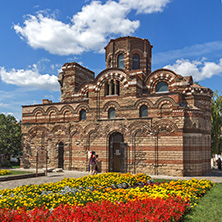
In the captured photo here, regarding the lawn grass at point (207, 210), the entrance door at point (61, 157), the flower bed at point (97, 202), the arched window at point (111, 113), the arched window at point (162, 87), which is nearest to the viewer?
the flower bed at point (97, 202)

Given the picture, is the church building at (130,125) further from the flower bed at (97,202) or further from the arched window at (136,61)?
the flower bed at (97,202)

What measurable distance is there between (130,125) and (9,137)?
13738 millimetres

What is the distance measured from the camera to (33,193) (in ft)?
28.9


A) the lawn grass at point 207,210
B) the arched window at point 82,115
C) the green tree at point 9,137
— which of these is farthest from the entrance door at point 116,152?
the green tree at point 9,137

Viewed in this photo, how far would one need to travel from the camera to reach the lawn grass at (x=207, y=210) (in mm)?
7004

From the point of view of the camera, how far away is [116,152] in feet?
60.8

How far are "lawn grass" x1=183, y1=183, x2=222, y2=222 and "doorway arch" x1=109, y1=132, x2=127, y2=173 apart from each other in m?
8.72

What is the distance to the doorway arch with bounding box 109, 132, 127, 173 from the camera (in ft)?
60.1

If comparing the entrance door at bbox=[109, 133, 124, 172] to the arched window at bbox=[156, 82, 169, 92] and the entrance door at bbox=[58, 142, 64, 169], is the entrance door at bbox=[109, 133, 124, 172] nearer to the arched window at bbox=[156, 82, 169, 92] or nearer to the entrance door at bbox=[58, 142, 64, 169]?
the entrance door at bbox=[58, 142, 64, 169]

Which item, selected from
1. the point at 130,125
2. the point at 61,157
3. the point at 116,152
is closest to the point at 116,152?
the point at 116,152

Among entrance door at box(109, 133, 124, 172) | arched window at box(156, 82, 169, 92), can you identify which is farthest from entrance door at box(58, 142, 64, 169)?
arched window at box(156, 82, 169, 92)

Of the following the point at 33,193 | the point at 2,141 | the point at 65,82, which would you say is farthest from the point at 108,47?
the point at 33,193

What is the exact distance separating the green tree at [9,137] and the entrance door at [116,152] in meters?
11.6

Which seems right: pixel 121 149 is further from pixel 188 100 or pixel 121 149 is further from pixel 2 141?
pixel 2 141
